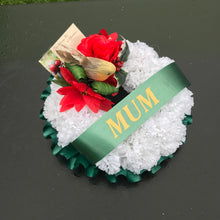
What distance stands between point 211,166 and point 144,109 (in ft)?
1.03

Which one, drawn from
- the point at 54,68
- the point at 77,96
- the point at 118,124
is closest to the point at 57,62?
the point at 54,68

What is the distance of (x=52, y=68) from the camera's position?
0.73 metres

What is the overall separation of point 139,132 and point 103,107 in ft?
0.38

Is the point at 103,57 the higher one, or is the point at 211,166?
the point at 103,57

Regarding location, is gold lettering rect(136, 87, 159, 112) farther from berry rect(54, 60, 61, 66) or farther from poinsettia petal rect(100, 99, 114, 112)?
berry rect(54, 60, 61, 66)

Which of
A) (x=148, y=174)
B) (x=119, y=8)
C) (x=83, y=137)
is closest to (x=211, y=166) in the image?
(x=148, y=174)

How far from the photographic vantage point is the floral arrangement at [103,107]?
0.66 metres

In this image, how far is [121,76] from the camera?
2.36 ft

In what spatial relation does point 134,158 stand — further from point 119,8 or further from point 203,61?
point 119,8

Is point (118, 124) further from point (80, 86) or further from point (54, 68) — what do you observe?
point (54, 68)

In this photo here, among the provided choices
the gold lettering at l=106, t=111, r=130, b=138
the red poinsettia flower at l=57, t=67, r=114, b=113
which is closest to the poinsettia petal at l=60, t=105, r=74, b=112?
the red poinsettia flower at l=57, t=67, r=114, b=113

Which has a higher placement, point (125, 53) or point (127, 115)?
point (125, 53)

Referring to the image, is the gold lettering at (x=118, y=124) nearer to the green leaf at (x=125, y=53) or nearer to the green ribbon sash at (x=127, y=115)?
the green ribbon sash at (x=127, y=115)

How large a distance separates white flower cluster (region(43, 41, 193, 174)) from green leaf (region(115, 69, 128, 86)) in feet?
0.08
